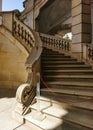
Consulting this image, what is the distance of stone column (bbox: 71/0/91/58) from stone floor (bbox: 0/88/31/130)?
3582mm

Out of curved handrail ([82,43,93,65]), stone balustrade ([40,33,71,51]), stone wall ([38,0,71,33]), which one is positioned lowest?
curved handrail ([82,43,93,65])

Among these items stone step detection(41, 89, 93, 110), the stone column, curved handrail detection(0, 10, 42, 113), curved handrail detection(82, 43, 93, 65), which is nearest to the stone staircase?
stone step detection(41, 89, 93, 110)

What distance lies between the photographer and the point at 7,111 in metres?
5.52

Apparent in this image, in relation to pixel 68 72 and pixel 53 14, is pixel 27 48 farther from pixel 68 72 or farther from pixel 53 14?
pixel 53 14

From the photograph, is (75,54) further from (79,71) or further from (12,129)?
(12,129)

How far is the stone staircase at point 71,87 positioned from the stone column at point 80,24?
76 centimetres

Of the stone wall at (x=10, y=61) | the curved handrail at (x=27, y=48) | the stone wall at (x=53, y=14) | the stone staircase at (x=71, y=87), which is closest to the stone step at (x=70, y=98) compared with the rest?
the stone staircase at (x=71, y=87)

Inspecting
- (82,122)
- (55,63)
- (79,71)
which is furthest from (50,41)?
(82,122)

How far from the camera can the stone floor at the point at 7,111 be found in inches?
178

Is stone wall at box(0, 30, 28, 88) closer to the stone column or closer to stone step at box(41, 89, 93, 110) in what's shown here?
the stone column

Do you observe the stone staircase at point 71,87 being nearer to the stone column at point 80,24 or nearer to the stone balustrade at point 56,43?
the stone column at point 80,24

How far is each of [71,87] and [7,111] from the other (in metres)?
2.09

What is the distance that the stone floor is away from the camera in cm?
453

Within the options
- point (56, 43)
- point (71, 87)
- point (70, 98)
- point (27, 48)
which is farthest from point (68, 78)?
point (56, 43)
